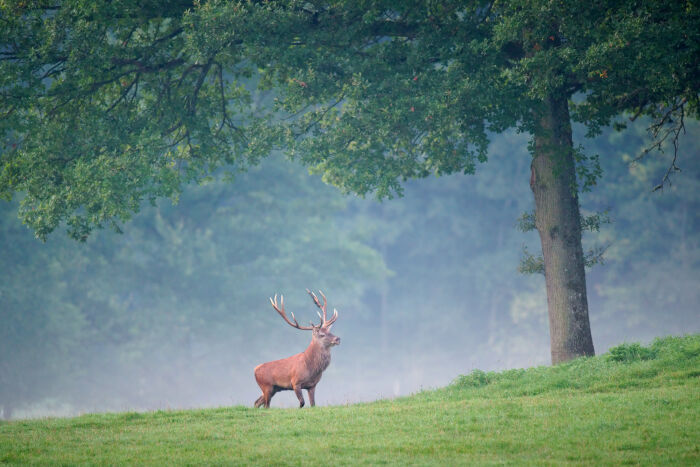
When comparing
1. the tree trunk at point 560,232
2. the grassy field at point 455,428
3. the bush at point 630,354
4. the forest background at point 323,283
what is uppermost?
the forest background at point 323,283

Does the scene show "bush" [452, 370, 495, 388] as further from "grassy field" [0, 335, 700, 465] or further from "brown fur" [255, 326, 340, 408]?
"brown fur" [255, 326, 340, 408]

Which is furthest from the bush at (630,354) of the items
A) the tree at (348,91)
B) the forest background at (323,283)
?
the forest background at (323,283)

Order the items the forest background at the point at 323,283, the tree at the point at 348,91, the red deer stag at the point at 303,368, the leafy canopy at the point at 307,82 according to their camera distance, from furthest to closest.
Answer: the forest background at the point at 323,283, the tree at the point at 348,91, the leafy canopy at the point at 307,82, the red deer stag at the point at 303,368

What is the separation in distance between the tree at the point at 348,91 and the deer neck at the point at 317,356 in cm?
608

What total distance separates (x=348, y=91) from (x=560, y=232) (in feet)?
19.4

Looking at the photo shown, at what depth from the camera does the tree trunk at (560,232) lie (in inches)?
710

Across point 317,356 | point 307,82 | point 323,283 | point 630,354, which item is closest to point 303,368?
point 317,356

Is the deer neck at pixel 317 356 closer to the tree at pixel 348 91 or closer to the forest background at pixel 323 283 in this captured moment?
the tree at pixel 348 91

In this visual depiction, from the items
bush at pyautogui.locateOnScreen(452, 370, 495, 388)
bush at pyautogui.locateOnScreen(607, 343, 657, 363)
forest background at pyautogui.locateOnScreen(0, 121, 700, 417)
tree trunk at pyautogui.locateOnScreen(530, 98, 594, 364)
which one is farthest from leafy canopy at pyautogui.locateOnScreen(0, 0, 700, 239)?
forest background at pyautogui.locateOnScreen(0, 121, 700, 417)

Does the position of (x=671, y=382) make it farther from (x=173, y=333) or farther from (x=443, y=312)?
(x=443, y=312)

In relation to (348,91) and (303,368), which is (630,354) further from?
(348,91)

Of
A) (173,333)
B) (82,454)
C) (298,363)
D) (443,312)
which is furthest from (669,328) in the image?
(82,454)

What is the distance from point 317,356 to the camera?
1475 cm

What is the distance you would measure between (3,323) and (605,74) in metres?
34.5
